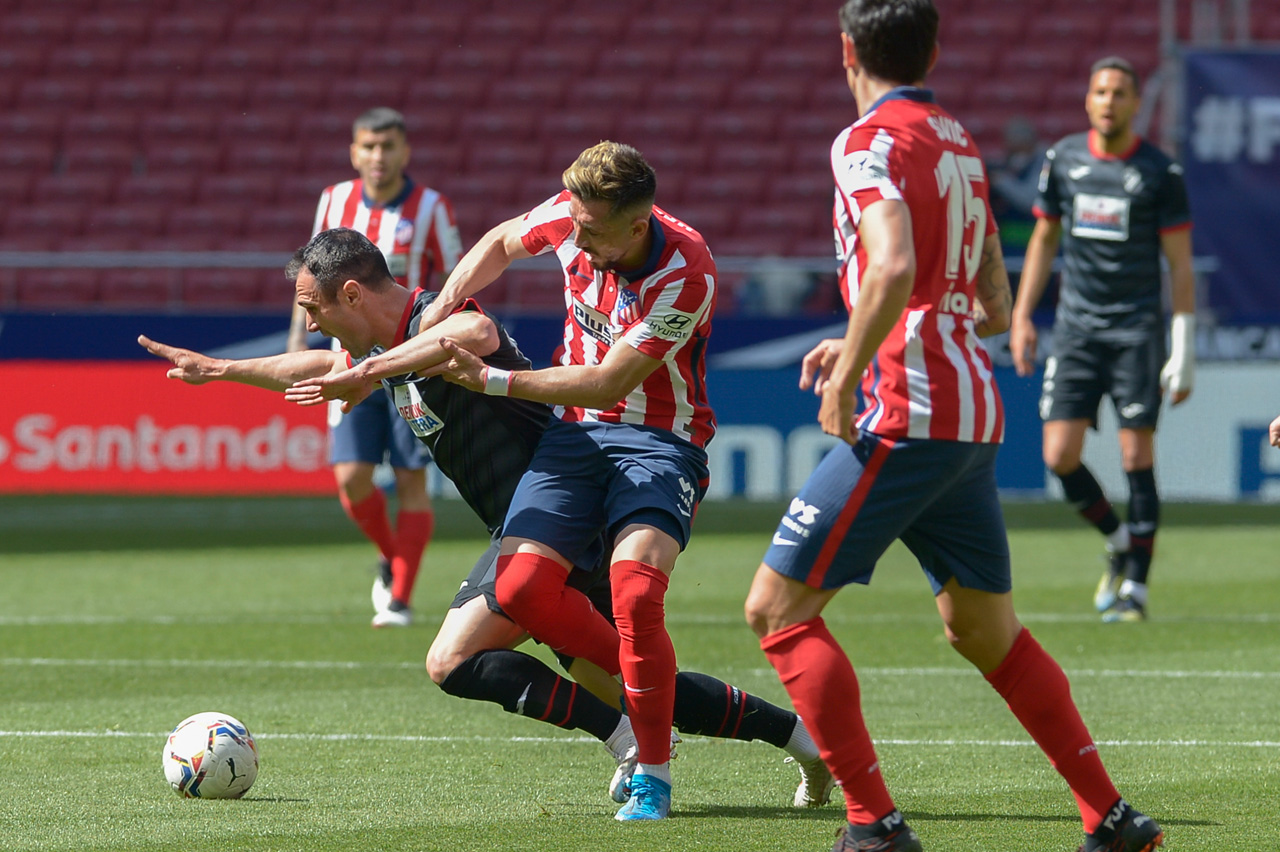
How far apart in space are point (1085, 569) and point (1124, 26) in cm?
1277

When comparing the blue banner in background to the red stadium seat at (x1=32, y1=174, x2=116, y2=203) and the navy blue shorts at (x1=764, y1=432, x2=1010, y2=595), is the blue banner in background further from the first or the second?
the red stadium seat at (x1=32, y1=174, x2=116, y2=203)

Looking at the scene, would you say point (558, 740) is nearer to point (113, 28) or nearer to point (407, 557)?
point (407, 557)

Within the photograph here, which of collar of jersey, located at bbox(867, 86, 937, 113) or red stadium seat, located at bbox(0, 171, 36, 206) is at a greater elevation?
collar of jersey, located at bbox(867, 86, 937, 113)

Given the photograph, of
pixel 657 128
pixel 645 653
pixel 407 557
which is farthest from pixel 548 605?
pixel 657 128

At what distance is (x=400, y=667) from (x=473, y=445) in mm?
2598

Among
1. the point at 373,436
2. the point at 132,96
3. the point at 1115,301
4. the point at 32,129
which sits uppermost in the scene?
the point at 132,96


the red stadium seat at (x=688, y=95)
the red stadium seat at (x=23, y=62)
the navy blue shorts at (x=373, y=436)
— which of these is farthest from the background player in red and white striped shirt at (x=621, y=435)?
the red stadium seat at (x=23, y=62)

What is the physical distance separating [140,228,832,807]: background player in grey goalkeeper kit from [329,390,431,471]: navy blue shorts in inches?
138

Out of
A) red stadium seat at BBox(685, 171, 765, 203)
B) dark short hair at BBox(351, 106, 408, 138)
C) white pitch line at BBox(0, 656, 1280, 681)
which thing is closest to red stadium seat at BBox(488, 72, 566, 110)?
red stadium seat at BBox(685, 171, 765, 203)

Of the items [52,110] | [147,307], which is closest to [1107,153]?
[147,307]

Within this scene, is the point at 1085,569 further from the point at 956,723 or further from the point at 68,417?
the point at 68,417

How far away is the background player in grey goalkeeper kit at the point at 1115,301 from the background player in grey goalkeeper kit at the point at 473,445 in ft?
13.3

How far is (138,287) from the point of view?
1736 cm

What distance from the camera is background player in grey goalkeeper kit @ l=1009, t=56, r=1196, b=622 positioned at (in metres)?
8.67
